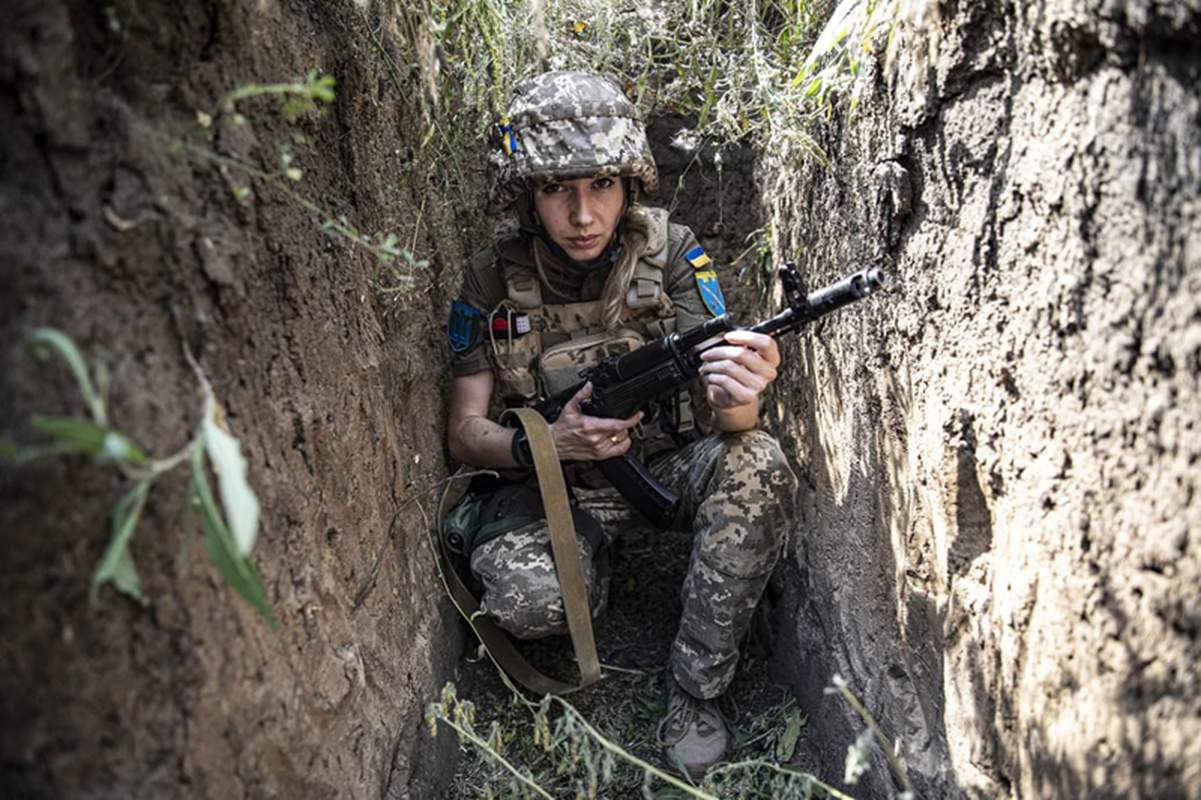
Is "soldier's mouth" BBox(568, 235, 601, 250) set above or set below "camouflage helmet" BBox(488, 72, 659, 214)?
below

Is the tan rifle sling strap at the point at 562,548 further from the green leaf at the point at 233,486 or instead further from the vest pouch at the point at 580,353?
the green leaf at the point at 233,486

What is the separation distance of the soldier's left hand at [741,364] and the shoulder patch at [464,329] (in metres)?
0.76

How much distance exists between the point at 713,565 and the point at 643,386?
1.85 feet

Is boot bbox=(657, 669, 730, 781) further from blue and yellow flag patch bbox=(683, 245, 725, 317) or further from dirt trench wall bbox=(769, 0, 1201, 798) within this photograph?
blue and yellow flag patch bbox=(683, 245, 725, 317)

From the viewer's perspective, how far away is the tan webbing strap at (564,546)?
258 cm

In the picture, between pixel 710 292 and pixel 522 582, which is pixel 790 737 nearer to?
pixel 522 582

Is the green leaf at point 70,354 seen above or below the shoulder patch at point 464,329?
above

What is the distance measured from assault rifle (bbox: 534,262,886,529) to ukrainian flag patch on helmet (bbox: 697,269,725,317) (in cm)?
19

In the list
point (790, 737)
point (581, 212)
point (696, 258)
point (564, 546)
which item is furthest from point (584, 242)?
point (790, 737)

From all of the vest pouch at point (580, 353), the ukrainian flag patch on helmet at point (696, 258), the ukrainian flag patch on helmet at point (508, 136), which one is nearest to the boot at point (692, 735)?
the vest pouch at point (580, 353)

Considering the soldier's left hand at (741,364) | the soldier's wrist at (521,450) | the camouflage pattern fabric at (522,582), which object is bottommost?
the camouflage pattern fabric at (522,582)

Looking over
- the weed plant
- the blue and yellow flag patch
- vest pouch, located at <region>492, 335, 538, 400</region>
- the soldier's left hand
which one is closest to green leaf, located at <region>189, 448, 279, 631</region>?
the weed plant

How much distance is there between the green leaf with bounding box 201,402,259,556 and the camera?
103 centimetres

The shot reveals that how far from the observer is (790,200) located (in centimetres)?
276
